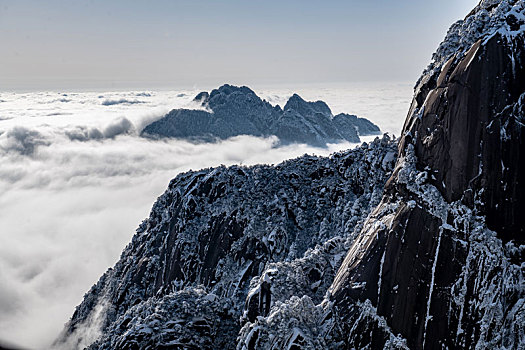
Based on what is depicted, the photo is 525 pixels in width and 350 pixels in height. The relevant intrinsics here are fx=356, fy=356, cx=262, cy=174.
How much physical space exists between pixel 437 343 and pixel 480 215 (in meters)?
13.8

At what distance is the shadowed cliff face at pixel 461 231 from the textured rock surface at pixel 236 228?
62.5 feet

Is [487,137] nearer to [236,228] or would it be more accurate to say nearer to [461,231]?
[461,231]

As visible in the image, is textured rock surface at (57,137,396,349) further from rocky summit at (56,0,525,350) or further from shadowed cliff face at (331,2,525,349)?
shadowed cliff face at (331,2,525,349)

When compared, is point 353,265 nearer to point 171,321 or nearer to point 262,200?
point 171,321

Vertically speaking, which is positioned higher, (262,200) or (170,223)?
(262,200)

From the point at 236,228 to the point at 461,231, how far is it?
5768cm

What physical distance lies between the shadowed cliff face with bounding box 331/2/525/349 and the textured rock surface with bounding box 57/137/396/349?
1905 centimetres

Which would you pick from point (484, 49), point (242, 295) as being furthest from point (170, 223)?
point (484, 49)

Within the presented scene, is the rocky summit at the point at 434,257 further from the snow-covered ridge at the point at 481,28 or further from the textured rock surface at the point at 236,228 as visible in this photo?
the textured rock surface at the point at 236,228

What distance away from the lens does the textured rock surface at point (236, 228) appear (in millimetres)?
77875

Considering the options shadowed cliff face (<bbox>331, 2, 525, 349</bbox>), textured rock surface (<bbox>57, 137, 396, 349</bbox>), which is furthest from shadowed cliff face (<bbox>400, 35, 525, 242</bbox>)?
textured rock surface (<bbox>57, 137, 396, 349</bbox>)

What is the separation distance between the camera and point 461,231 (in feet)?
121

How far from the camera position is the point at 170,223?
9738 cm

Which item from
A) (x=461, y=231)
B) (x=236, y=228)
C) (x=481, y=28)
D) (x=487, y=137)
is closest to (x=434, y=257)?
(x=461, y=231)
